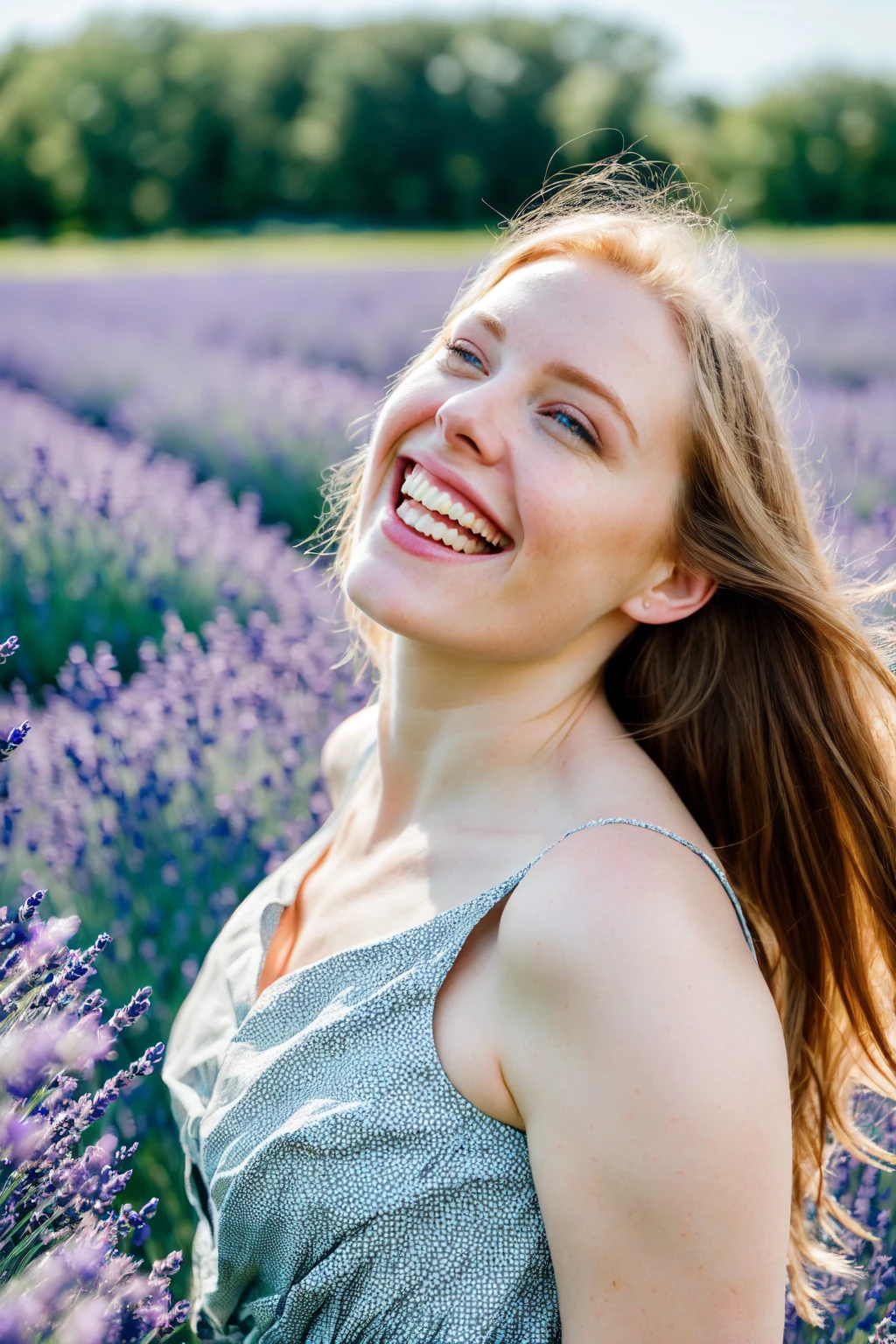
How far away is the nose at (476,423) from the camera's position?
136 centimetres

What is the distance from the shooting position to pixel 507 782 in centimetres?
150

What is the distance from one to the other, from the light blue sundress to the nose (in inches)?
18.9

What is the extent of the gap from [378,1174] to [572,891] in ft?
1.38

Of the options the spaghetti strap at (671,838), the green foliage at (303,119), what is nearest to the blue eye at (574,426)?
the spaghetti strap at (671,838)

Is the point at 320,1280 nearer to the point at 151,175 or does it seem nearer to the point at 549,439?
the point at 549,439

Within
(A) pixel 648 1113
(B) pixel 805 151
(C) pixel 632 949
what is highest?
(B) pixel 805 151

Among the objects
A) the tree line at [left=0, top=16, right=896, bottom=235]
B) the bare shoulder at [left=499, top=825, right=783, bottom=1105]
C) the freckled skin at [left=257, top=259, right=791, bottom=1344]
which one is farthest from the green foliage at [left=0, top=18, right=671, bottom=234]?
the bare shoulder at [left=499, top=825, right=783, bottom=1105]

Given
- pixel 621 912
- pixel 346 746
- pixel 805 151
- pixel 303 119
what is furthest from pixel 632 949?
pixel 303 119

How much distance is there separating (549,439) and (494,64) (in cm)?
6241

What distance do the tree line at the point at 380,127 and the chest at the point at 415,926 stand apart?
1645 inches

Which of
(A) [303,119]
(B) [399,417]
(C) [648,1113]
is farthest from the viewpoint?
(A) [303,119]

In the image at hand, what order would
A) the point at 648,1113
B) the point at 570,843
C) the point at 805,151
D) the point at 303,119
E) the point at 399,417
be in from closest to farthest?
the point at 648,1113 → the point at 570,843 → the point at 399,417 → the point at 805,151 → the point at 303,119

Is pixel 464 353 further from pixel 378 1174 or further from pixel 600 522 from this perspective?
pixel 378 1174

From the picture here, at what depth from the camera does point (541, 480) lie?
1340mm
